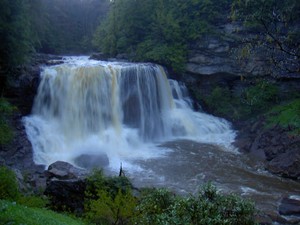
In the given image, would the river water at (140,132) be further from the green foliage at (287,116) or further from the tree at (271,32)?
the tree at (271,32)

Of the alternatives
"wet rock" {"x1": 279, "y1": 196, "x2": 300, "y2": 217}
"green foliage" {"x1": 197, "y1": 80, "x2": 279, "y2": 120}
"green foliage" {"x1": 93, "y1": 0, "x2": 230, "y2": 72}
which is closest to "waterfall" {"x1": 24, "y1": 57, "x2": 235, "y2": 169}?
"green foliage" {"x1": 197, "y1": 80, "x2": 279, "y2": 120}

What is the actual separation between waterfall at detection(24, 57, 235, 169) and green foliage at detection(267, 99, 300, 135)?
2938 mm

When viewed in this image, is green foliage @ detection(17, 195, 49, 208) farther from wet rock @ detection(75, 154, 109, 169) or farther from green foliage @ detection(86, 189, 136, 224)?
wet rock @ detection(75, 154, 109, 169)

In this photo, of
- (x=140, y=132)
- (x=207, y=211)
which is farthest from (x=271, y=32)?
(x=140, y=132)

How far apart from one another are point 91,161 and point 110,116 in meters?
5.15

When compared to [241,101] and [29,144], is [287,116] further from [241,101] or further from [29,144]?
[29,144]

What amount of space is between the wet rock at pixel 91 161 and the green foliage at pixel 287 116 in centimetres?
1044

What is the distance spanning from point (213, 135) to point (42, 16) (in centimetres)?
1713

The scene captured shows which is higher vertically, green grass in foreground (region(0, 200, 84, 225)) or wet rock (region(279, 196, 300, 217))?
green grass in foreground (region(0, 200, 84, 225))

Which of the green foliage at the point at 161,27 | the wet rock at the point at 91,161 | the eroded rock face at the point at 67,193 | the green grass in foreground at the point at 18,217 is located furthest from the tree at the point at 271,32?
the green foliage at the point at 161,27

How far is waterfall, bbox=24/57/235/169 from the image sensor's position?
20094 millimetres

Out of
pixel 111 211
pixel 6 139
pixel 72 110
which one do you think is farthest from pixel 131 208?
pixel 72 110

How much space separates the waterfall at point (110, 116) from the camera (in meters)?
20.1

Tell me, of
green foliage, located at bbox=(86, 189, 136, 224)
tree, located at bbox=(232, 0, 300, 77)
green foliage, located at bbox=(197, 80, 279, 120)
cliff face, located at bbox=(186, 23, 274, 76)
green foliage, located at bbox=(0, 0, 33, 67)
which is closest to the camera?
tree, located at bbox=(232, 0, 300, 77)
